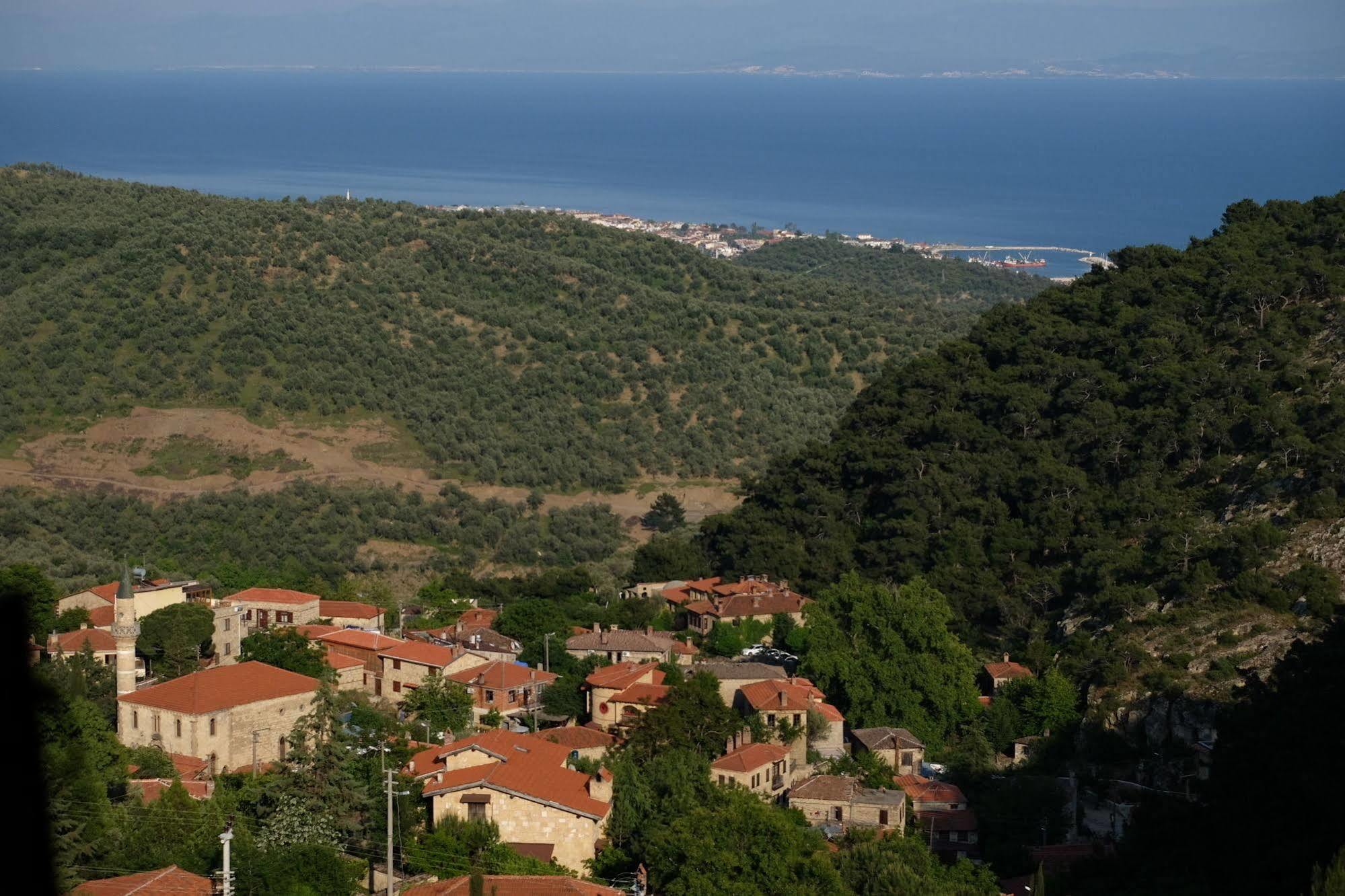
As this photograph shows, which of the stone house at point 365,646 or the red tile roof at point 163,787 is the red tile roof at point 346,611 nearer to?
the stone house at point 365,646

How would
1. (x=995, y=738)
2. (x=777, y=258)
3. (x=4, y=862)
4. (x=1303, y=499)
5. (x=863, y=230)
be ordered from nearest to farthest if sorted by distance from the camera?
(x=4, y=862) < (x=995, y=738) < (x=1303, y=499) < (x=777, y=258) < (x=863, y=230)

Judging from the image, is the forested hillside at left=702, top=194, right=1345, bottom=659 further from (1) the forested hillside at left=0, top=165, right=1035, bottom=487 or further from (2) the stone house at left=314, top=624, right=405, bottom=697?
(1) the forested hillside at left=0, top=165, right=1035, bottom=487

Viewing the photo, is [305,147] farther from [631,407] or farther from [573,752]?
[573,752]

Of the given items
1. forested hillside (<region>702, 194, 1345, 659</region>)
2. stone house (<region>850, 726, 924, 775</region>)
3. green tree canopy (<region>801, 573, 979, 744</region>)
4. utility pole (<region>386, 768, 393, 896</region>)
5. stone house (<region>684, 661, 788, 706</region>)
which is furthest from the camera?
forested hillside (<region>702, 194, 1345, 659</region>)

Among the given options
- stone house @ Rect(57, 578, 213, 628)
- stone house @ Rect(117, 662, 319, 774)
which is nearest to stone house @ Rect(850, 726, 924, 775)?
stone house @ Rect(117, 662, 319, 774)

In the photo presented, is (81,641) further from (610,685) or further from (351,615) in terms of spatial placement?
(610,685)

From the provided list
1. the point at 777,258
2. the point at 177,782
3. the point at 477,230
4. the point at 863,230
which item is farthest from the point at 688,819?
the point at 863,230

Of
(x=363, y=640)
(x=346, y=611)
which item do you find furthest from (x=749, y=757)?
(x=346, y=611)
